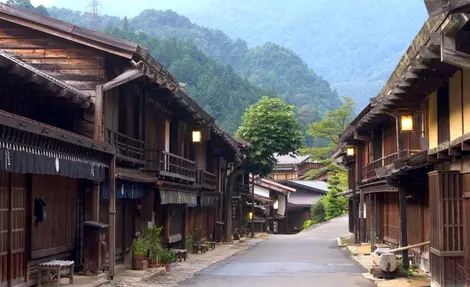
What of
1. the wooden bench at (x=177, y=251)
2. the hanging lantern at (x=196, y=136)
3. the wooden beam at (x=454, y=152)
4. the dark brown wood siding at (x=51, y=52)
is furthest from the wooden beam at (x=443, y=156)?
the hanging lantern at (x=196, y=136)

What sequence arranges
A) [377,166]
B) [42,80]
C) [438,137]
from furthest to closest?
[377,166] < [438,137] < [42,80]

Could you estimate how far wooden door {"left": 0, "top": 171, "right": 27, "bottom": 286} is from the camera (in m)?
14.3

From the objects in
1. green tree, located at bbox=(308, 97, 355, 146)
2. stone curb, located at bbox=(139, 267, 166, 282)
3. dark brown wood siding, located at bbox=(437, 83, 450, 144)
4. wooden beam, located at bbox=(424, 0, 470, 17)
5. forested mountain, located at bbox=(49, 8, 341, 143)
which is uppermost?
forested mountain, located at bbox=(49, 8, 341, 143)

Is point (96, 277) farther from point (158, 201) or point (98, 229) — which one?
point (158, 201)

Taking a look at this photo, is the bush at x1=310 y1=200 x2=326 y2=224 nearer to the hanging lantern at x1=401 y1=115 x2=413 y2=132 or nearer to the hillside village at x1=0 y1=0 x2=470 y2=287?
the hillside village at x1=0 y1=0 x2=470 y2=287

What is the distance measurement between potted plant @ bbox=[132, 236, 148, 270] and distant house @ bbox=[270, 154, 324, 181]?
238 ft

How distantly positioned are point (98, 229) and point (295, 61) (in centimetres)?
17657

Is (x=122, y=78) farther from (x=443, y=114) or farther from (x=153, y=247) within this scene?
(x=443, y=114)

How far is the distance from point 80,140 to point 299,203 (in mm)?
63125

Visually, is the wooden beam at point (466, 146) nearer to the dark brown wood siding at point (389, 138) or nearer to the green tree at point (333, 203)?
the dark brown wood siding at point (389, 138)

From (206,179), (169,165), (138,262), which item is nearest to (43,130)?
(138,262)

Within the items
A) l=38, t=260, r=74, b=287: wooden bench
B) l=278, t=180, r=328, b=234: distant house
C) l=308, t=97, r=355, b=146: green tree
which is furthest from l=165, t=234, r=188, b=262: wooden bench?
l=308, t=97, r=355, b=146: green tree

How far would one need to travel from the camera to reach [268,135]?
50.1 meters

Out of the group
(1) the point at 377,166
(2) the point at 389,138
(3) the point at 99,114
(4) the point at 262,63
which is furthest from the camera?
(4) the point at 262,63
